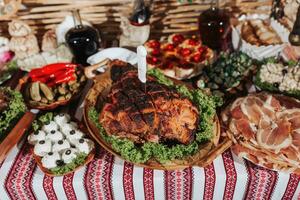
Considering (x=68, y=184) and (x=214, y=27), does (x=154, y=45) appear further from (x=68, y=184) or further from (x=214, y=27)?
(x=68, y=184)

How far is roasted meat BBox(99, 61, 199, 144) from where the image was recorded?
61.6 inches

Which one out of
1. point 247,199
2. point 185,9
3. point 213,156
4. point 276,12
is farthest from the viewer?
point 185,9

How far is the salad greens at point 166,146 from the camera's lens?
1557 mm

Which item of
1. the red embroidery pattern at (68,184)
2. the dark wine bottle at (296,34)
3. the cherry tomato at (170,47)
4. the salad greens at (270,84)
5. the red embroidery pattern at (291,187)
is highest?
the dark wine bottle at (296,34)

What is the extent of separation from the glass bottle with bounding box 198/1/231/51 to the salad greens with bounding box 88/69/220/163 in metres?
0.63

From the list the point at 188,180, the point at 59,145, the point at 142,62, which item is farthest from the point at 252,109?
the point at 59,145

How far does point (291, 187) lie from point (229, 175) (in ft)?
0.96

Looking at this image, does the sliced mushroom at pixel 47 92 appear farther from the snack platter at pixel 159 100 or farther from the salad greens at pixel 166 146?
the salad greens at pixel 166 146

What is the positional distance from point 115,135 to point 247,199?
69cm

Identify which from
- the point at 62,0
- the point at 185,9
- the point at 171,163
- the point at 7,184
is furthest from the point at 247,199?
the point at 62,0

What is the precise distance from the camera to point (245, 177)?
5.32 ft

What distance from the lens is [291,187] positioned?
165cm

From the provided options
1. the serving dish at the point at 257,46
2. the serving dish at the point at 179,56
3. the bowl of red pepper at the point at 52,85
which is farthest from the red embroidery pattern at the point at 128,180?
the serving dish at the point at 257,46

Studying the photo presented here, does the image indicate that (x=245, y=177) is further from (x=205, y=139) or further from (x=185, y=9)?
(x=185, y=9)
